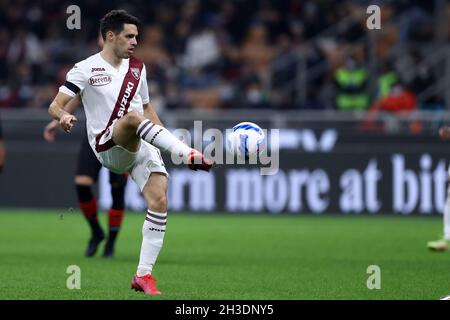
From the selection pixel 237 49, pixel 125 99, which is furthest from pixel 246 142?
pixel 237 49

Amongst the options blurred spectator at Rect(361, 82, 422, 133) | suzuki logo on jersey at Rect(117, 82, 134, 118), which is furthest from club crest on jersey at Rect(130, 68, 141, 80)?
blurred spectator at Rect(361, 82, 422, 133)

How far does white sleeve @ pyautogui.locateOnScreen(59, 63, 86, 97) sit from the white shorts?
55 cm

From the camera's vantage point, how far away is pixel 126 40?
9016 mm

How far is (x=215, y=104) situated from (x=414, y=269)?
35.3ft

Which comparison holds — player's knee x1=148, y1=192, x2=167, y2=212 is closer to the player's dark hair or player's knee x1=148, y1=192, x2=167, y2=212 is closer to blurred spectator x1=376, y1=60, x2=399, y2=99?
the player's dark hair

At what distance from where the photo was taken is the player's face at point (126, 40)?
9.02m

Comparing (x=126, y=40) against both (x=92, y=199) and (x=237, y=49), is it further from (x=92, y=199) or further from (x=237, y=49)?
(x=237, y=49)

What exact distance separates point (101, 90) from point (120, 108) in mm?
212

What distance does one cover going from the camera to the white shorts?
29.2 feet

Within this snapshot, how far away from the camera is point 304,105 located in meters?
20.7

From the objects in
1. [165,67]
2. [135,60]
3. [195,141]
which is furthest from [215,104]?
[135,60]

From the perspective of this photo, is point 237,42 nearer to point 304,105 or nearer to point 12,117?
point 304,105
